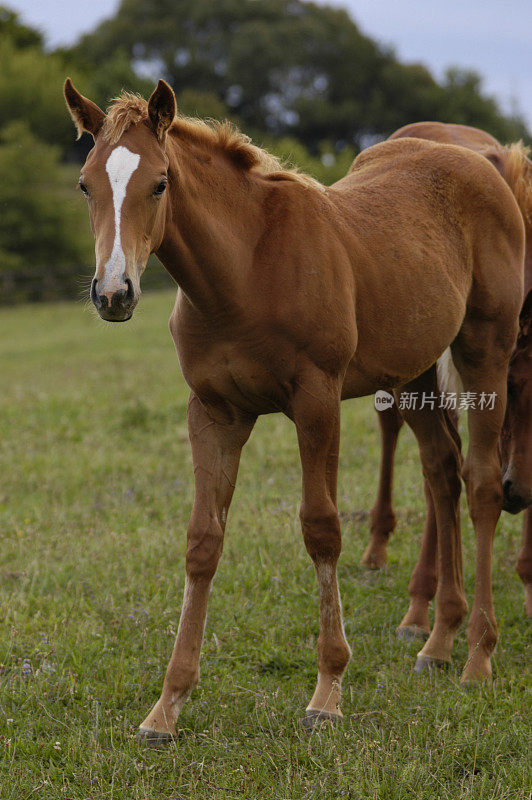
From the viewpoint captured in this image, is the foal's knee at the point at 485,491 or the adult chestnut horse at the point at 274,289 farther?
the foal's knee at the point at 485,491

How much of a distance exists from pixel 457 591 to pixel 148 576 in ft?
5.55

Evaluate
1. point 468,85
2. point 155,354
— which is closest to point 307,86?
point 468,85

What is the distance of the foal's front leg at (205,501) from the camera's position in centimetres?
349

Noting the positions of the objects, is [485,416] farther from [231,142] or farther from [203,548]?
[231,142]

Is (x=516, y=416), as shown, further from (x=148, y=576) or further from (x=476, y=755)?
(x=148, y=576)

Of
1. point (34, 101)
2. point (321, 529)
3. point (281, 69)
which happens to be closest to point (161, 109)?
point (321, 529)

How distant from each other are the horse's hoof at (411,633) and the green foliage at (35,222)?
2491cm

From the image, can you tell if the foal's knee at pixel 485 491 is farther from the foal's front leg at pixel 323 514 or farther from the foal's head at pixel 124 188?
the foal's head at pixel 124 188

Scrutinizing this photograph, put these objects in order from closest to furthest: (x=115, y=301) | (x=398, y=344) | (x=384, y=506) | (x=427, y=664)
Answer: (x=115, y=301), (x=398, y=344), (x=427, y=664), (x=384, y=506)

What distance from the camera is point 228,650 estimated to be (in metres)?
3.96

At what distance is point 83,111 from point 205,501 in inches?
62.7

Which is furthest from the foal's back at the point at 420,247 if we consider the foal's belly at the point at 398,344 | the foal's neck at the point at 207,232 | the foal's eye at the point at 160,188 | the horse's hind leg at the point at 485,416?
the foal's eye at the point at 160,188

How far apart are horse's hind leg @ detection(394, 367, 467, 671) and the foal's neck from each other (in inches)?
60.8

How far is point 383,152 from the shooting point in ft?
14.2
